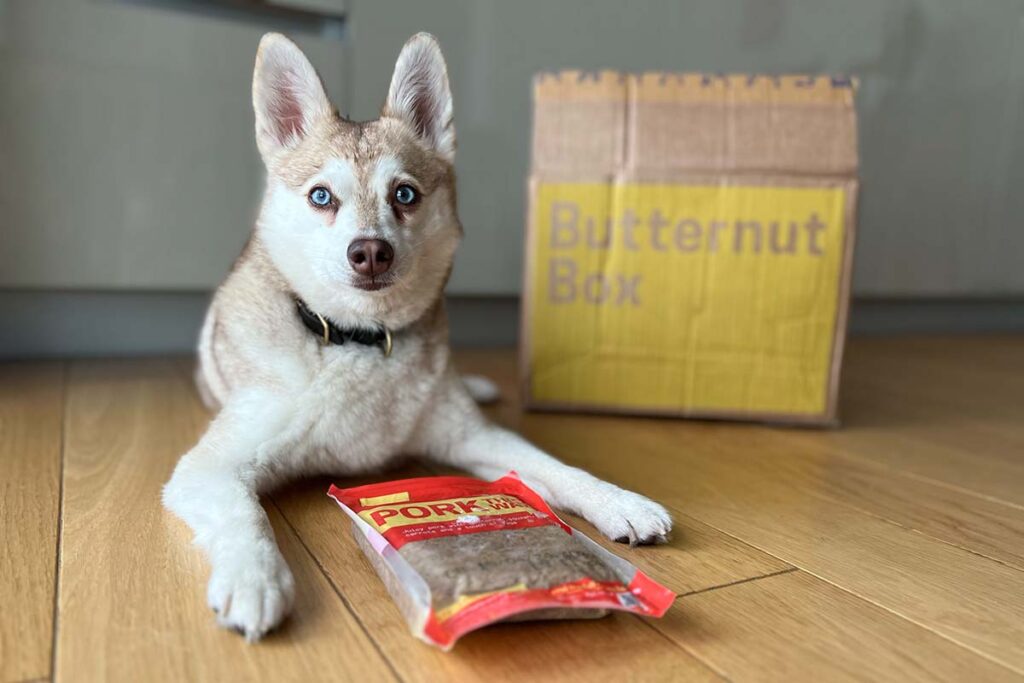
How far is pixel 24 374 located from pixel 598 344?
57.2 inches

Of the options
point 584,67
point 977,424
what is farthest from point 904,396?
point 584,67

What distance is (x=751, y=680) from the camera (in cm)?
69

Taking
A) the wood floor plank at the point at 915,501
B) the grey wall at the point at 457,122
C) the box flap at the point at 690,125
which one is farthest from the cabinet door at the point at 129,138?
the wood floor plank at the point at 915,501

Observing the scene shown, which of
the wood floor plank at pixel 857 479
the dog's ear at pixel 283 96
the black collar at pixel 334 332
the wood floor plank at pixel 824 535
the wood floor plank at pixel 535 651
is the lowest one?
the wood floor plank at pixel 535 651

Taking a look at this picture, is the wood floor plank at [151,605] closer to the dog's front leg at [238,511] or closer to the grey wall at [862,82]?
the dog's front leg at [238,511]

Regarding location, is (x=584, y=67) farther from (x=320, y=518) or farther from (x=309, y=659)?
(x=309, y=659)

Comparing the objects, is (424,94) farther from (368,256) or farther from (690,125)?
(690,125)

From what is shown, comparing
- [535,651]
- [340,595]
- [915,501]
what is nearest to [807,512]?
[915,501]

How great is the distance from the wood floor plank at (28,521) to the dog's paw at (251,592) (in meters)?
0.15

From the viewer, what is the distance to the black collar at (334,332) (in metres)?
1.17

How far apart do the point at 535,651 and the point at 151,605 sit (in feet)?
1.34

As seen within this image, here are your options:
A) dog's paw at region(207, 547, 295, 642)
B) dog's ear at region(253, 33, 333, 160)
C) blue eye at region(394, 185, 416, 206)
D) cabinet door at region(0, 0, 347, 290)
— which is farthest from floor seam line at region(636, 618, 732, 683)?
cabinet door at region(0, 0, 347, 290)

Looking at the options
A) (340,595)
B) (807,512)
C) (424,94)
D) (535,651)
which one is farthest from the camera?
→ (424,94)

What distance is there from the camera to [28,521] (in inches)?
38.5
